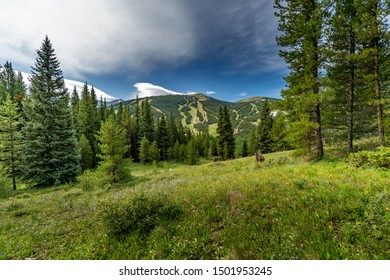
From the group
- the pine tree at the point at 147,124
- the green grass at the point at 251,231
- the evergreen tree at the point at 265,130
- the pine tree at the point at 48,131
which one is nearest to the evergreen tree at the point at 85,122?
the pine tree at the point at 147,124

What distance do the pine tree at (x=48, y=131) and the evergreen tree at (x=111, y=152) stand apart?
880cm

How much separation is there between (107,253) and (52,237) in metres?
2.91

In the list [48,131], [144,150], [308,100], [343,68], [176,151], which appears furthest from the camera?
[176,151]

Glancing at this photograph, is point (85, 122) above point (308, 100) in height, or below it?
above

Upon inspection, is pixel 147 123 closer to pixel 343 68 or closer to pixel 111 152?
pixel 111 152

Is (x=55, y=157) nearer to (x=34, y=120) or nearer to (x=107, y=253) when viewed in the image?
(x=34, y=120)

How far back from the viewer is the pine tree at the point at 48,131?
69.6 feet

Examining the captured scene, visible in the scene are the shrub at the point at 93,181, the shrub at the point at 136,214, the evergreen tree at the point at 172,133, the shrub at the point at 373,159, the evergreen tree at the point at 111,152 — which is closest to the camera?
the shrub at the point at 136,214

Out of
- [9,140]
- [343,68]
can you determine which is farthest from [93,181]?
[343,68]

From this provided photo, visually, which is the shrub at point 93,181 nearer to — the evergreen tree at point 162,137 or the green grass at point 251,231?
the green grass at point 251,231

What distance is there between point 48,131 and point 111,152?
11.6 meters

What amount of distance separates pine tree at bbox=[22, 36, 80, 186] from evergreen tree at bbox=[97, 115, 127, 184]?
28.9ft

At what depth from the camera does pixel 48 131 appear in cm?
2206

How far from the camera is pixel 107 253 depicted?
4336mm
